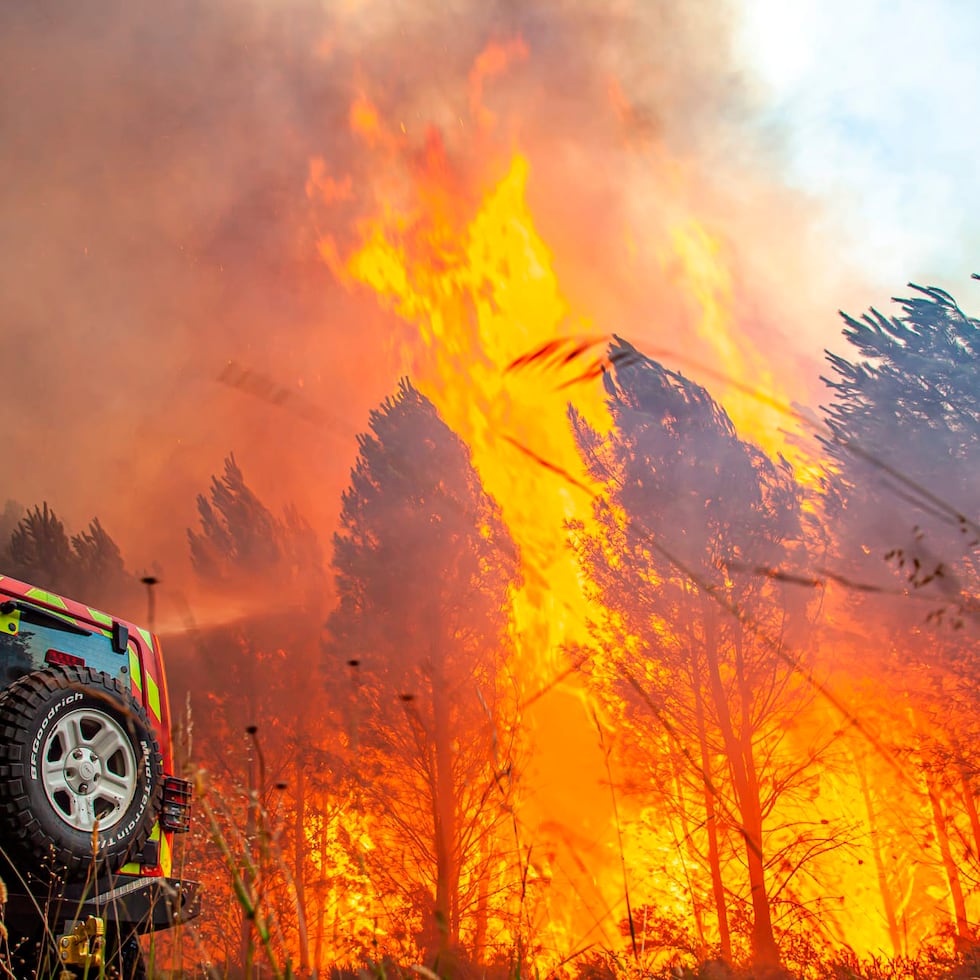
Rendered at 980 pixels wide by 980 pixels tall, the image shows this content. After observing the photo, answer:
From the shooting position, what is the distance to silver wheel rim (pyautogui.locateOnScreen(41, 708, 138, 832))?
2871mm

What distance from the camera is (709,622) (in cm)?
1407

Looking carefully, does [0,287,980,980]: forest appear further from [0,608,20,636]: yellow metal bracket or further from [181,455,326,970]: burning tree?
[0,608,20,636]: yellow metal bracket

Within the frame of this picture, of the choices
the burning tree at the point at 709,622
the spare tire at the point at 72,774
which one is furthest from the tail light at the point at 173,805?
the burning tree at the point at 709,622

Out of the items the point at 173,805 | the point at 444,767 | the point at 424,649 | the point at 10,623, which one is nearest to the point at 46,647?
the point at 10,623

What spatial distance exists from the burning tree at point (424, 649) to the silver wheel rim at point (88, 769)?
38.8 ft

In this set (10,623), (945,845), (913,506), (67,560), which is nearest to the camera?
(10,623)

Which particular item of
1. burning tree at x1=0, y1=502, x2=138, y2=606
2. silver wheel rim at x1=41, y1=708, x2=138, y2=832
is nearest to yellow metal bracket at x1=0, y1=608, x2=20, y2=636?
silver wheel rim at x1=41, y1=708, x2=138, y2=832

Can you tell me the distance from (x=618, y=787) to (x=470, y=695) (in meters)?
3.85

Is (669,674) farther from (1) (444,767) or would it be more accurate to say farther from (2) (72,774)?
(2) (72,774)

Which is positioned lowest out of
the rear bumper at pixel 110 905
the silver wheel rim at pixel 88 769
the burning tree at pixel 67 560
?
the rear bumper at pixel 110 905

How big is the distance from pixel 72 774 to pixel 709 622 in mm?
12527

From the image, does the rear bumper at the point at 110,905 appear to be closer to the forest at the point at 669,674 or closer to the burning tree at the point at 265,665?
the forest at the point at 669,674

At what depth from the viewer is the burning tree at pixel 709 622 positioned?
13469 millimetres

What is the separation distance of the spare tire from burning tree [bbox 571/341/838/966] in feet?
35.4
